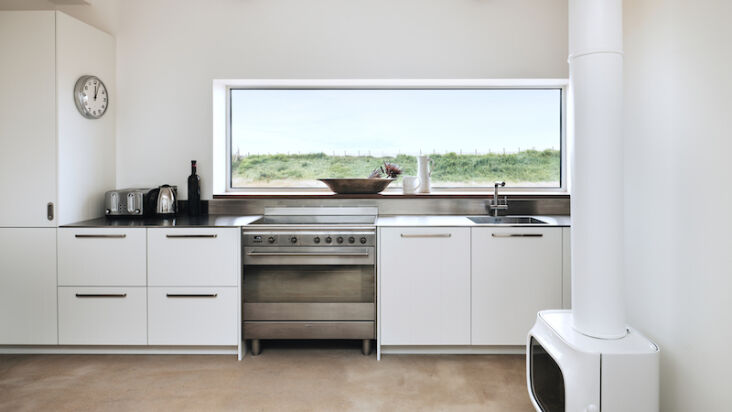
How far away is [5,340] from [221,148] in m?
1.85

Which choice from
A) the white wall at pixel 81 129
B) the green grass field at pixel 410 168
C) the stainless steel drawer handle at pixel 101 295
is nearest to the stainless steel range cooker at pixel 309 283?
the stainless steel drawer handle at pixel 101 295

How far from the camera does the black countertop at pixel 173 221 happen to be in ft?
9.70

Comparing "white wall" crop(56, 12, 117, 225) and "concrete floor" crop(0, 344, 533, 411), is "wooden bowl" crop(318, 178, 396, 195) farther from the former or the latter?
"white wall" crop(56, 12, 117, 225)

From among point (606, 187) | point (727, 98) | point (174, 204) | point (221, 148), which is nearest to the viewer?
point (727, 98)

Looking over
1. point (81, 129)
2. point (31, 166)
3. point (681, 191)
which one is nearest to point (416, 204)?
point (681, 191)

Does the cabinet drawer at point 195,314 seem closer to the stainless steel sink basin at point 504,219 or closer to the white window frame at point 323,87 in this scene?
the white window frame at point 323,87

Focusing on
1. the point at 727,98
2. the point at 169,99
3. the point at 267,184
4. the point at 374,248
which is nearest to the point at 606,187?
the point at 727,98

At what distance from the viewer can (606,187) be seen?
192 cm

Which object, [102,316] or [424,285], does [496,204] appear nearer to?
[424,285]

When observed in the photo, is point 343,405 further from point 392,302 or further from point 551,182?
point 551,182

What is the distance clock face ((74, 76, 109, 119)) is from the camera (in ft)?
10.3

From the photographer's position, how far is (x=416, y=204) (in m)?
3.60

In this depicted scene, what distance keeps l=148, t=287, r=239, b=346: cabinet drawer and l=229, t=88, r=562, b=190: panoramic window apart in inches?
45.8

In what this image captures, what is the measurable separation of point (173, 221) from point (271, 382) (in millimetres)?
1214
